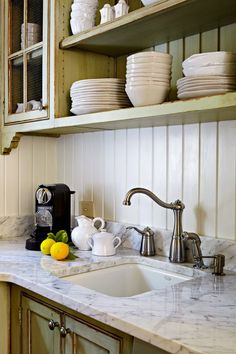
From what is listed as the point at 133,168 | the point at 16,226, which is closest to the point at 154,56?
the point at 133,168

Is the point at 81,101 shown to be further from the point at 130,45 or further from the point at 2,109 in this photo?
the point at 2,109

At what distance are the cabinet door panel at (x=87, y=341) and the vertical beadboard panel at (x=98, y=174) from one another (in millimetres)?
847

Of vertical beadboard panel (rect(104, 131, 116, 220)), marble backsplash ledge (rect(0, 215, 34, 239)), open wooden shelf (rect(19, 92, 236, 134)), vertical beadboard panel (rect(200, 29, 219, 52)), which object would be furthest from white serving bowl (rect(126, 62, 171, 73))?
marble backsplash ledge (rect(0, 215, 34, 239))

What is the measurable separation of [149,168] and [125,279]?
48 centimetres

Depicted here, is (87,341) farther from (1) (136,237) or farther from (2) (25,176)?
(2) (25,176)

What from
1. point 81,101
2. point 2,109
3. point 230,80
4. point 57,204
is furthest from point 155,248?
point 2,109

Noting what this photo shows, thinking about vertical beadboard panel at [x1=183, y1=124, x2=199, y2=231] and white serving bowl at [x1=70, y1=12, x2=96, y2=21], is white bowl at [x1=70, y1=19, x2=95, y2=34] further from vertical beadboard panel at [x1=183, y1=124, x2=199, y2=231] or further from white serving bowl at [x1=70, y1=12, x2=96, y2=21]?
vertical beadboard panel at [x1=183, y1=124, x2=199, y2=231]

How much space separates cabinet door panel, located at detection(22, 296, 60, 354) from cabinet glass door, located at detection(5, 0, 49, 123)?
81cm

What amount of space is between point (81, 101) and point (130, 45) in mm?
330

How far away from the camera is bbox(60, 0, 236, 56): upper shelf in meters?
1.30

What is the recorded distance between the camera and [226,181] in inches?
59.2

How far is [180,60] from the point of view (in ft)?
5.36

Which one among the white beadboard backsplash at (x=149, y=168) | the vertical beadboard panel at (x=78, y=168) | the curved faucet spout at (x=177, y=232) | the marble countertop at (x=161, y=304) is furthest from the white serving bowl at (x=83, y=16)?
the marble countertop at (x=161, y=304)

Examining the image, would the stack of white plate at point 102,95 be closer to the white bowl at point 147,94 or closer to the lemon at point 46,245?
the white bowl at point 147,94
